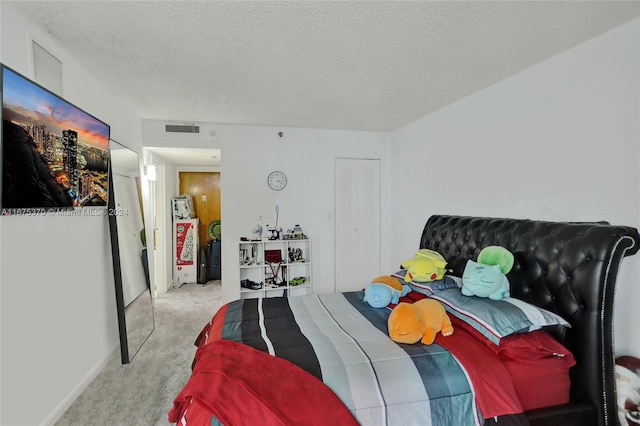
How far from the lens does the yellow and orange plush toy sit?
5.48ft

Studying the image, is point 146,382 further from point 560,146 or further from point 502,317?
point 560,146

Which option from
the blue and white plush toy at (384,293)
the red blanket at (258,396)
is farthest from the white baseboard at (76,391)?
the blue and white plush toy at (384,293)

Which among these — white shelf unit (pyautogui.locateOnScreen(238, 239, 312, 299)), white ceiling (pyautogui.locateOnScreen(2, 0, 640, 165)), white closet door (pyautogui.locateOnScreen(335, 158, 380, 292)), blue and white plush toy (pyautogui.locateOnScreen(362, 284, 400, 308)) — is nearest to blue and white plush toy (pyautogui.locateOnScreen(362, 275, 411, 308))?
blue and white plush toy (pyautogui.locateOnScreen(362, 284, 400, 308))

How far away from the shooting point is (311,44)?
2016mm

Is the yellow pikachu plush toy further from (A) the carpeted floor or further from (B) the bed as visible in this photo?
(A) the carpeted floor

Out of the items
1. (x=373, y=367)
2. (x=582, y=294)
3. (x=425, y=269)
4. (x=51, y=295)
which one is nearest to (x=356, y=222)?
(x=425, y=269)

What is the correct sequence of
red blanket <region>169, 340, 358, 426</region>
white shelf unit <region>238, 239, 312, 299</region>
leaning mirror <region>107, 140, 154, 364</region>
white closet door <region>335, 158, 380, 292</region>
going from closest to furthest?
red blanket <region>169, 340, 358, 426</region> < leaning mirror <region>107, 140, 154, 364</region> < white shelf unit <region>238, 239, 312, 299</region> < white closet door <region>335, 158, 380, 292</region>

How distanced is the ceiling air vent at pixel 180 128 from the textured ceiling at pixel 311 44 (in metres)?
0.84

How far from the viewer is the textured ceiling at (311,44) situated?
1.66 m

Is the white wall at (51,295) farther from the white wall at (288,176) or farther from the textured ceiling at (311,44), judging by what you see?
the white wall at (288,176)

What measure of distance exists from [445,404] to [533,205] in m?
1.72

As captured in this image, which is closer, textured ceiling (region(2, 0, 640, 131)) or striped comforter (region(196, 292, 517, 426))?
striped comforter (region(196, 292, 517, 426))

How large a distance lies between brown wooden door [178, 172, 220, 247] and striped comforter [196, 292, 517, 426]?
4.21 meters

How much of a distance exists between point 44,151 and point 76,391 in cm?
169
